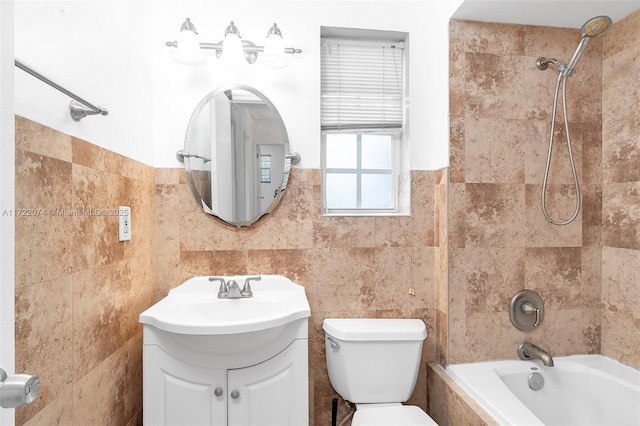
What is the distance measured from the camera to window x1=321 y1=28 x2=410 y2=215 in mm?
1691

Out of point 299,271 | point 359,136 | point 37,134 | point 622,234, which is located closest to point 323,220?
point 299,271

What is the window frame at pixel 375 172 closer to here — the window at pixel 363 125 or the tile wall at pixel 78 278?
the window at pixel 363 125

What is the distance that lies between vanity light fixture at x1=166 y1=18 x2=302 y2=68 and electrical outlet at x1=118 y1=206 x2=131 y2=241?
73 centimetres

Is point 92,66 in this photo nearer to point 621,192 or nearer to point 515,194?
point 515,194

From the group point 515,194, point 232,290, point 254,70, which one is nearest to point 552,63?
point 515,194

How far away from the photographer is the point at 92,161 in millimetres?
1080

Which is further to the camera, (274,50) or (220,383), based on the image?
(274,50)

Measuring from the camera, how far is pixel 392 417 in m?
1.27

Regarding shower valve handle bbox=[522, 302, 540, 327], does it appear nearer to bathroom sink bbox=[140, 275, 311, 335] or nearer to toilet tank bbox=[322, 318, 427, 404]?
toilet tank bbox=[322, 318, 427, 404]

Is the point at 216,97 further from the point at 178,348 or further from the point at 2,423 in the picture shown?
the point at 2,423

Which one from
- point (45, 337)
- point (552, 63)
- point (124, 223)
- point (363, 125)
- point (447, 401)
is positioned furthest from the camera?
point (363, 125)

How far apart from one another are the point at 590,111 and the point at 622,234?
2.01 feet

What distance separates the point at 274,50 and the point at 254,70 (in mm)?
153

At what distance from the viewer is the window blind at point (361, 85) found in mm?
1689
